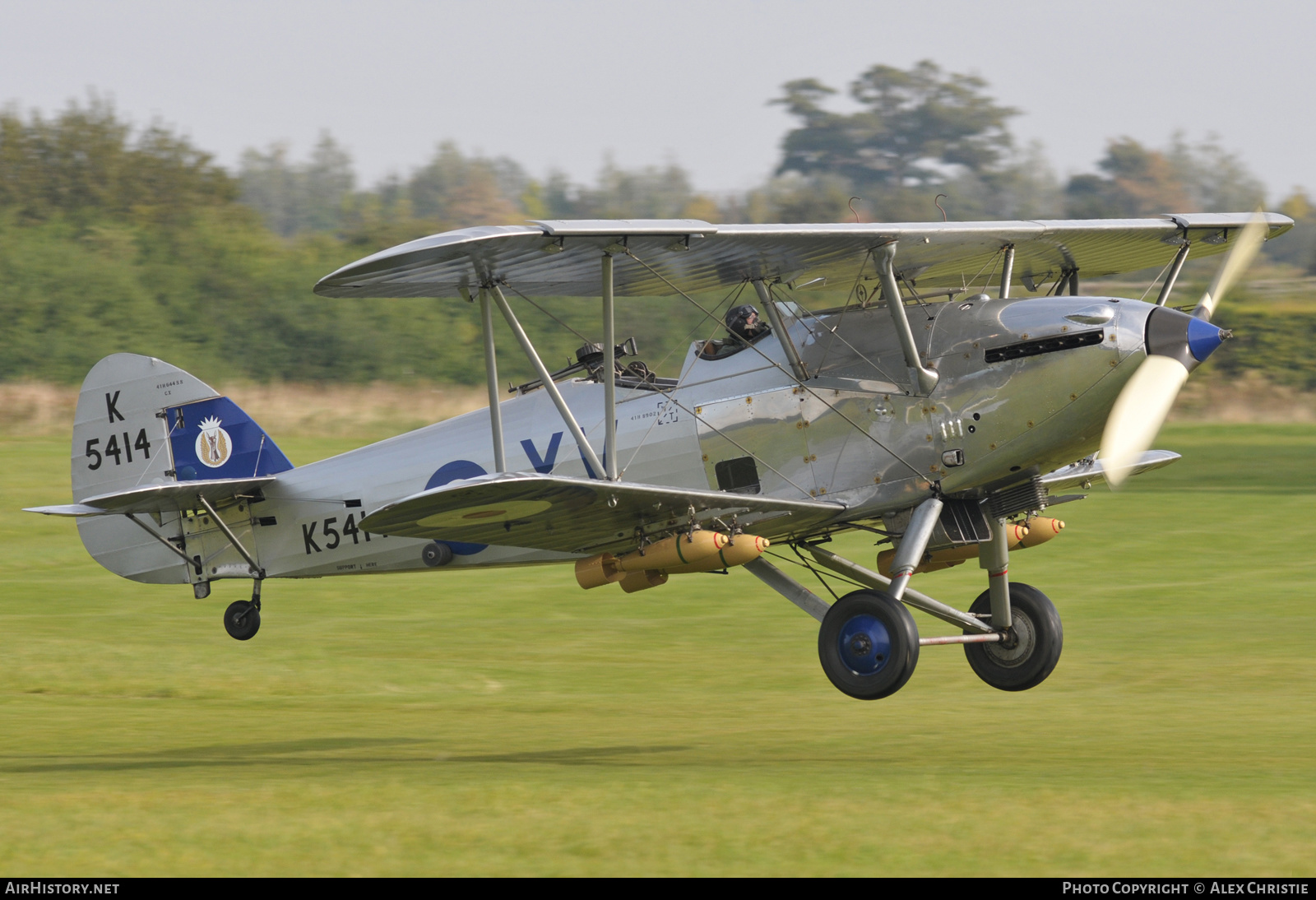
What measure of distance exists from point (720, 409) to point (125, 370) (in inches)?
264

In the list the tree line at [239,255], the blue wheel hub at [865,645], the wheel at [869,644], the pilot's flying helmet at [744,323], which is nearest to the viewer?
the wheel at [869,644]

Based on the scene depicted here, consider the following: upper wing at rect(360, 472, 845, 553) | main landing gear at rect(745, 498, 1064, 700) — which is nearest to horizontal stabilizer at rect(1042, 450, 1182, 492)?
main landing gear at rect(745, 498, 1064, 700)

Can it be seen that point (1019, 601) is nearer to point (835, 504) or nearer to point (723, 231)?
point (835, 504)

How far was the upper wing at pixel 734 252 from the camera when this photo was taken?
32.4ft

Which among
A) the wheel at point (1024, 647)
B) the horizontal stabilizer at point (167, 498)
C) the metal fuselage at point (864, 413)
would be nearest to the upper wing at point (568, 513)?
the metal fuselage at point (864, 413)

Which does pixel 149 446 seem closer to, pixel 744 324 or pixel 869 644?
pixel 744 324

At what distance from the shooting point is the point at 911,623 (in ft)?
33.8

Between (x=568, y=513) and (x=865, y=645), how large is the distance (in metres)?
2.22

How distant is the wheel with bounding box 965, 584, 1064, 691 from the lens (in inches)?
471

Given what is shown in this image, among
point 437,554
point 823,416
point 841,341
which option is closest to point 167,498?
point 437,554

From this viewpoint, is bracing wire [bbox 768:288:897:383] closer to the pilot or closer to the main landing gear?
the pilot

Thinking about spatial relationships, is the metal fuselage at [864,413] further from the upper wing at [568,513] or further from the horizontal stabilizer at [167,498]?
the horizontal stabilizer at [167,498]

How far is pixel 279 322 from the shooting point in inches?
1847

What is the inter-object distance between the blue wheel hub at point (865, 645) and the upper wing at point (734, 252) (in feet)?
8.51
